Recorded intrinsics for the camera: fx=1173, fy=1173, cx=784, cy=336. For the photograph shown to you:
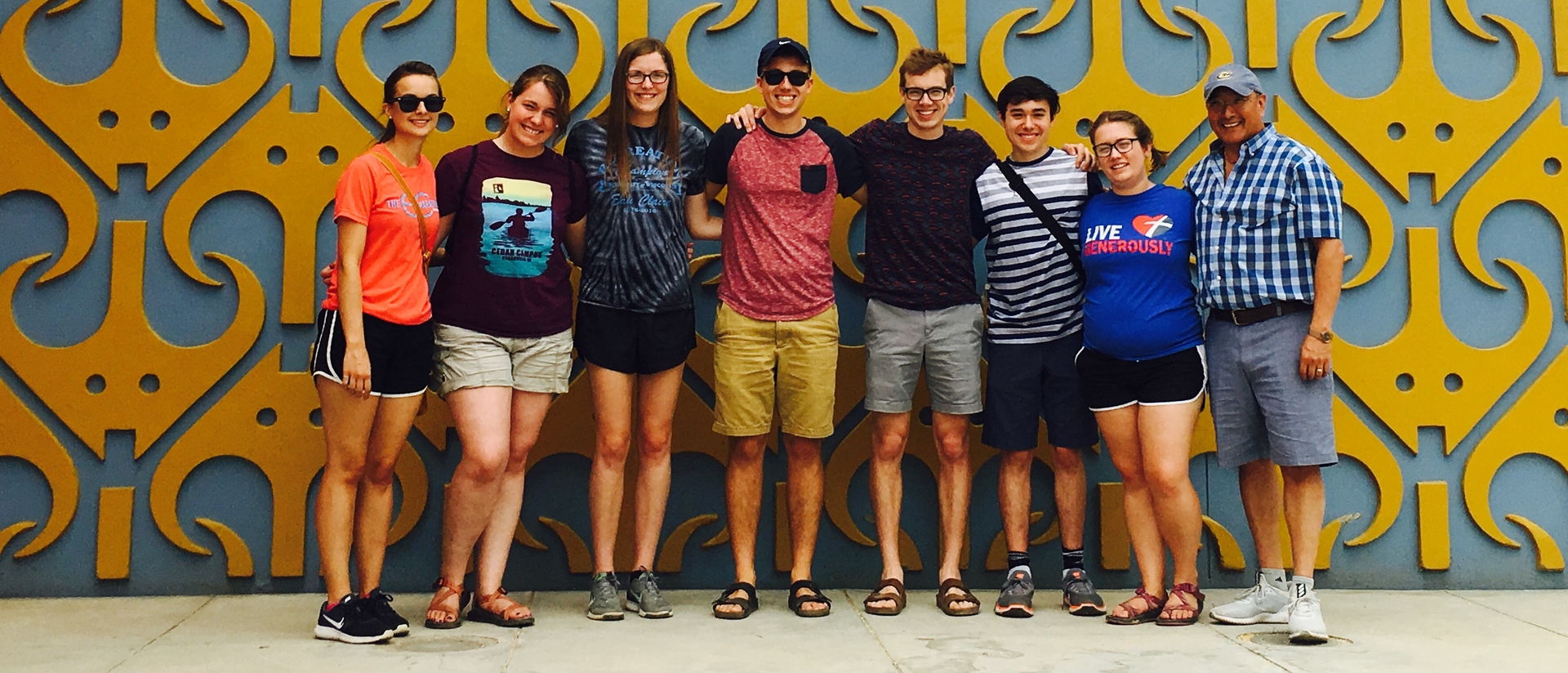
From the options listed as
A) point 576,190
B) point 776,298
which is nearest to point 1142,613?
point 776,298

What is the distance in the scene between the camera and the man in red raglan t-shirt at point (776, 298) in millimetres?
3787

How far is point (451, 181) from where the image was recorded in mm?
3607

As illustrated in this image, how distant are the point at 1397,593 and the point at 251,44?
462 centimetres

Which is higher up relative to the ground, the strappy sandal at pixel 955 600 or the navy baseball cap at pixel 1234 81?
the navy baseball cap at pixel 1234 81

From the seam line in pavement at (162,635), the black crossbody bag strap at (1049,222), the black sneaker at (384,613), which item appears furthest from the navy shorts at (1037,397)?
the seam line in pavement at (162,635)

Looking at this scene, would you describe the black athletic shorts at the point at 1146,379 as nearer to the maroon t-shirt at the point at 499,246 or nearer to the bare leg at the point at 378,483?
the maroon t-shirt at the point at 499,246

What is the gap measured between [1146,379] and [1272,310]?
1.41 feet

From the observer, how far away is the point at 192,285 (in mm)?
4207

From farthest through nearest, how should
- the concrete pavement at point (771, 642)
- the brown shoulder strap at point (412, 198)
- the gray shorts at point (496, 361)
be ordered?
1. the gray shorts at point (496, 361)
2. the brown shoulder strap at point (412, 198)
3. the concrete pavement at point (771, 642)

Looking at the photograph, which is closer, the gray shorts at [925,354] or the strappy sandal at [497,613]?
the strappy sandal at [497,613]

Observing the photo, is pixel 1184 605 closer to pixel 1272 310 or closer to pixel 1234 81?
pixel 1272 310

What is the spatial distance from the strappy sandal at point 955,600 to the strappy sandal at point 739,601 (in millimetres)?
616

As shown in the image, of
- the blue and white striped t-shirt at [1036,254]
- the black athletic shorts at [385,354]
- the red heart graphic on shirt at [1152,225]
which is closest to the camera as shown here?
the black athletic shorts at [385,354]

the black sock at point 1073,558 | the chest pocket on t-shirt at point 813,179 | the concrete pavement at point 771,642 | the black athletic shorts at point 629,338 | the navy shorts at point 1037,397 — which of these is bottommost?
the concrete pavement at point 771,642
